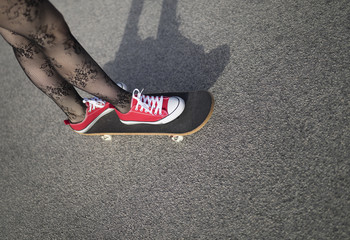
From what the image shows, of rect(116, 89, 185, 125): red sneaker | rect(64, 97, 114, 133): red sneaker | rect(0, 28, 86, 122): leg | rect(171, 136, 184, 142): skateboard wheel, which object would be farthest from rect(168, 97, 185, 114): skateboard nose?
rect(0, 28, 86, 122): leg

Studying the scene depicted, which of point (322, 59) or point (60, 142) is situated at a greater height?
point (60, 142)

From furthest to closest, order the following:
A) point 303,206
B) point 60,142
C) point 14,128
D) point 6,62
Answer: point 6,62
point 14,128
point 60,142
point 303,206

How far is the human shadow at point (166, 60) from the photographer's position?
128 centimetres

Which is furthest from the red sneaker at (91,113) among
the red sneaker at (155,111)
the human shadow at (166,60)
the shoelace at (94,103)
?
the human shadow at (166,60)

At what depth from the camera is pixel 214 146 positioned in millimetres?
1081

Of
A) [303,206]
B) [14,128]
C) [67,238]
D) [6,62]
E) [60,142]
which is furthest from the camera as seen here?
[6,62]

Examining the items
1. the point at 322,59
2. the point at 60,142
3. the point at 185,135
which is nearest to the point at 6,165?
the point at 60,142

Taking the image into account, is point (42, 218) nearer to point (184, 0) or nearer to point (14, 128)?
point (14, 128)

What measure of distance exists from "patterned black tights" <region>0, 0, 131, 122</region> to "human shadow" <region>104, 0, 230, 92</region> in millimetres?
347

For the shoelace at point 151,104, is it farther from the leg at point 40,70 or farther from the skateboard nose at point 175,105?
the leg at point 40,70

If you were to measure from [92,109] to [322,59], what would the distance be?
3.73ft

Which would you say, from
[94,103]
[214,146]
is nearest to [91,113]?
[94,103]

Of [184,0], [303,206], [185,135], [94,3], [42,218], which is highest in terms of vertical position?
[94,3]

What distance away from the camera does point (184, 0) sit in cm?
155
